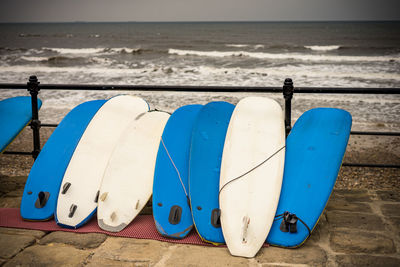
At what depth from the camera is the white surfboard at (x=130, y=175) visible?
90.7 inches

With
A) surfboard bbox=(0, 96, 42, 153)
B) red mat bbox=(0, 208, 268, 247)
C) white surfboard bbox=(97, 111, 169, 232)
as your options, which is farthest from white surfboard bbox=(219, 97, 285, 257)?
surfboard bbox=(0, 96, 42, 153)

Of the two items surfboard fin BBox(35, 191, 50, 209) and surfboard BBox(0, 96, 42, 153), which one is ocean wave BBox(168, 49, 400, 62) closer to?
surfboard BBox(0, 96, 42, 153)

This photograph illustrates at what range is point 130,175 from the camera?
2572 millimetres

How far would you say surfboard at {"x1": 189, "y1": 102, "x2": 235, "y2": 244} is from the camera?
213 cm

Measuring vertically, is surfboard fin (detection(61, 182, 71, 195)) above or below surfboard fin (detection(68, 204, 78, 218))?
above

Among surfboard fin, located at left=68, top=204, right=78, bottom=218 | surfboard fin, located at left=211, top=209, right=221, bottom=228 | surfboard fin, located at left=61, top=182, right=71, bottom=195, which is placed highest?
surfboard fin, located at left=61, top=182, right=71, bottom=195

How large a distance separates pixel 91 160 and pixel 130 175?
0.35 m

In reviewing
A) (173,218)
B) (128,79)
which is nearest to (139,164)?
(173,218)

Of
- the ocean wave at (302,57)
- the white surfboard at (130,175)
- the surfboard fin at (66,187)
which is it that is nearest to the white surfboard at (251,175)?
the white surfboard at (130,175)

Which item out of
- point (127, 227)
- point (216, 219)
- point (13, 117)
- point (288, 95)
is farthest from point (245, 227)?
point (13, 117)

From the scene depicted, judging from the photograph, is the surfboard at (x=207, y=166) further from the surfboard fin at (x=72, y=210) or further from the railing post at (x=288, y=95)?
the surfboard fin at (x=72, y=210)

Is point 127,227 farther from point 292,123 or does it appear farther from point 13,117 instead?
point 292,123

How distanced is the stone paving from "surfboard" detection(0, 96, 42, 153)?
0.98m

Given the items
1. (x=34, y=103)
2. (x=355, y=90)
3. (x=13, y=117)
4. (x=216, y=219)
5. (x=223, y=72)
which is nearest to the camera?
(x=216, y=219)
